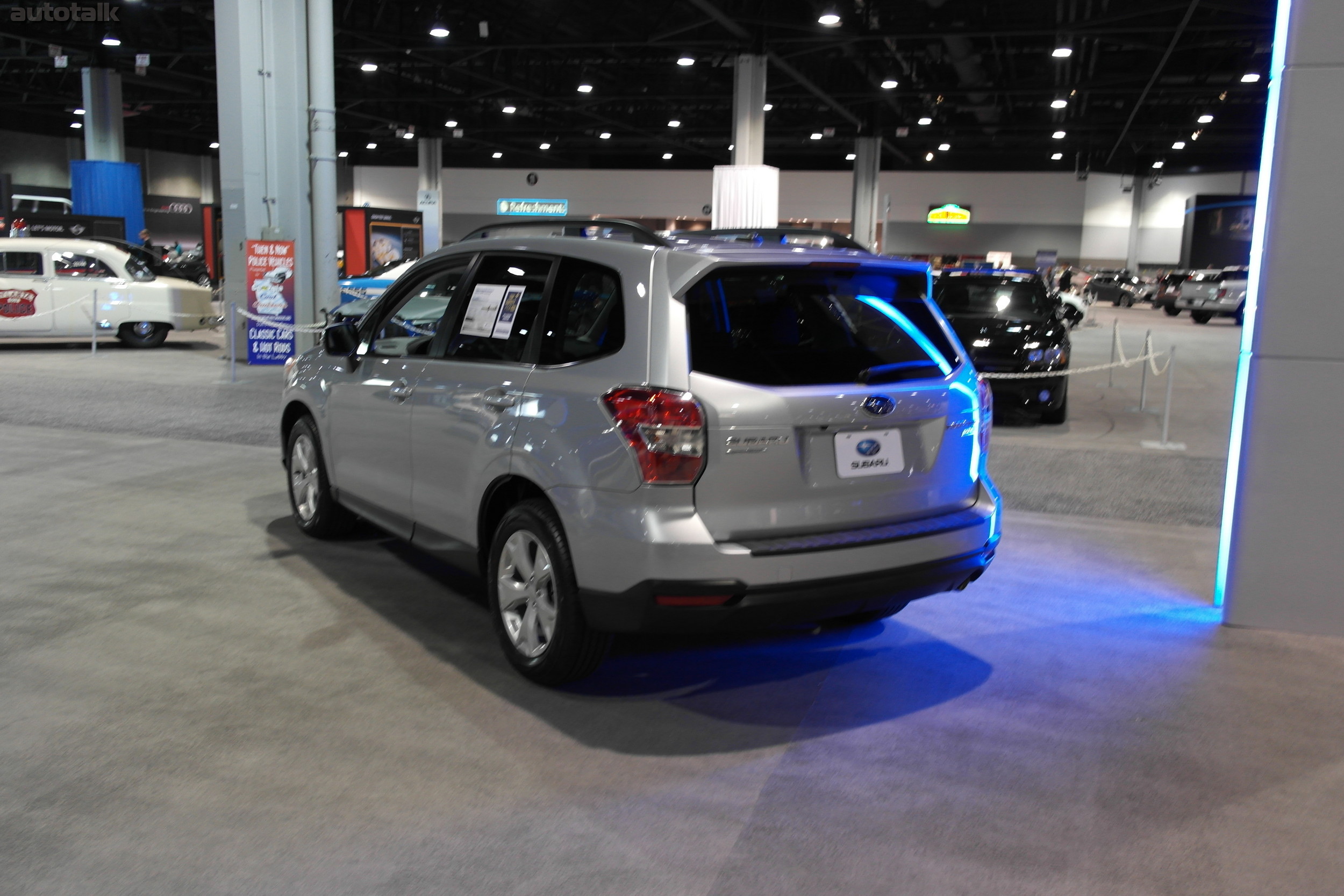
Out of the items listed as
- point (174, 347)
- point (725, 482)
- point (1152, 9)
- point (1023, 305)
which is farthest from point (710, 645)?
point (1152, 9)

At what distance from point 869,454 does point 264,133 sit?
13.7 metres

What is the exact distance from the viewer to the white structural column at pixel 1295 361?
15.3ft

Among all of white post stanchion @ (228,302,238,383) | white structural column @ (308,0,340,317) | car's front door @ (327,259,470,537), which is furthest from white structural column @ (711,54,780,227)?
car's front door @ (327,259,470,537)

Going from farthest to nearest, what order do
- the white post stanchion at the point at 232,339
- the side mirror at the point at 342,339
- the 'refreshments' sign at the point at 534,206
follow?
the 'refreshments' sign at the point at 534,206 < the white post stanchion at the point at 232,339 < the side mirror at the point at 342,339

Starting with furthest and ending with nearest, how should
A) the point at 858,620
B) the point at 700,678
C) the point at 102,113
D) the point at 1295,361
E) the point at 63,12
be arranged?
the point at 102,113
the point at 63,12
the point at 858,620
the point at 1295,361
the point at 700,678

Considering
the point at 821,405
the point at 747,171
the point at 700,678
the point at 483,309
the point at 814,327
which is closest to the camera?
the point at 821,405

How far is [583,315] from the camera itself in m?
4.08

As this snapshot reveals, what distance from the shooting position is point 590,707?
4.07 m

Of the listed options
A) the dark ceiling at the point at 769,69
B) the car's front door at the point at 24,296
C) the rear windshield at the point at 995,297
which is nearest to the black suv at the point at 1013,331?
the rear windshield at the point at 995,297

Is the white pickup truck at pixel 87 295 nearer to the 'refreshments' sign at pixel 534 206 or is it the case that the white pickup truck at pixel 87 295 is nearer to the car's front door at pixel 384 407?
the car's front door at pixel 384 407

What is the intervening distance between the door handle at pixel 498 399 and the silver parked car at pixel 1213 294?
32.3 m

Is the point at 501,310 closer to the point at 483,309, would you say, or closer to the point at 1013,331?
the point at 483,309

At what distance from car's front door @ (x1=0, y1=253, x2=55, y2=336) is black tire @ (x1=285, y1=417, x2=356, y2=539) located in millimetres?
12787

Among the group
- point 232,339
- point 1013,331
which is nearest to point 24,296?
point 232,339
